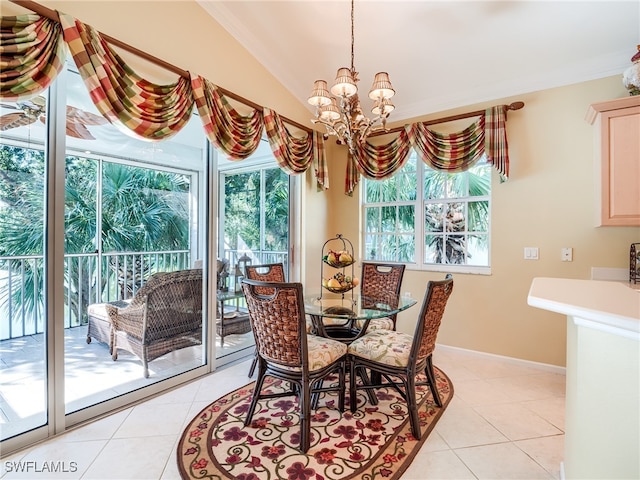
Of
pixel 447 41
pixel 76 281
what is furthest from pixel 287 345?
pixel 447 41

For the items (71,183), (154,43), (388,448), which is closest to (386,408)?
(388,448)

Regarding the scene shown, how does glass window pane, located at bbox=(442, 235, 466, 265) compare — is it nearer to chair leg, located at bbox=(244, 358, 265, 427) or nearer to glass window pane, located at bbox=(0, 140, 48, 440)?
chair leg, located at bbox=(244, 358, 265, 427)

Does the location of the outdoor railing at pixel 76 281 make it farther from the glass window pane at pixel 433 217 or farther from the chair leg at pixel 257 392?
the glass window pane at pixel 433 217

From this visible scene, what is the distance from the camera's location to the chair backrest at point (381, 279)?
121 inches

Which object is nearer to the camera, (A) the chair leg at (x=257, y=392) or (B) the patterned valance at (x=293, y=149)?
Result: (A) the chair leg at (x=257, y=392)

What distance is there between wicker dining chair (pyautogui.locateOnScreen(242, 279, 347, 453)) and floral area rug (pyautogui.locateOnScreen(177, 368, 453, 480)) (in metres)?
0.13

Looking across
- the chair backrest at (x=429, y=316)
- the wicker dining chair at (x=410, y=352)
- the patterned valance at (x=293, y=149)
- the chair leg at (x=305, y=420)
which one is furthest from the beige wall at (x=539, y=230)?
the chair leg at (x=305, y=420)

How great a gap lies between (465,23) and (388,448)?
130 inches

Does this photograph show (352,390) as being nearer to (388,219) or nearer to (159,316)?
(159,316)

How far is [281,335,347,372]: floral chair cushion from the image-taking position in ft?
6.59

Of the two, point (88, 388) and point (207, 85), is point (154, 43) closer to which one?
point (207, 85)

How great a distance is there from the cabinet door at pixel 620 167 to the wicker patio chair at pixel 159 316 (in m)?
3.47

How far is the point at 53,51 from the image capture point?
173cm

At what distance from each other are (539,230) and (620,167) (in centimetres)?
82
